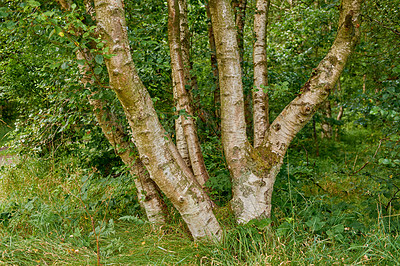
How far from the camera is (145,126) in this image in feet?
6.64

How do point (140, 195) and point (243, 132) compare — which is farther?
point (140, 195)

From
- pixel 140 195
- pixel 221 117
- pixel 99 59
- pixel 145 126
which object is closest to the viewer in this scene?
pixel 99 59

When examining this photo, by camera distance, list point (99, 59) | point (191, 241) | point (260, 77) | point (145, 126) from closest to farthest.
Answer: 1. point (99, 59)
2. point (145, 126)
3. point (191, 241)
4. point (260, 77)

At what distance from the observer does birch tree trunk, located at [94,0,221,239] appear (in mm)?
1884

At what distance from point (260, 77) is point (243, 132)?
2.18 feet

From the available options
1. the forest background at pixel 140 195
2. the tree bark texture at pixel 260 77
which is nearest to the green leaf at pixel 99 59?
the forest background at pixel 140 195

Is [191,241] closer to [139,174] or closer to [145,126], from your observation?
[139,174]

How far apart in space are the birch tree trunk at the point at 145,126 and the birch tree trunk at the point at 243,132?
1.29 ft

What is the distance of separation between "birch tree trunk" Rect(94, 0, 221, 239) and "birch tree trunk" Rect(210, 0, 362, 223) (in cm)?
39

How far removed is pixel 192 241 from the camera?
2.49 meters

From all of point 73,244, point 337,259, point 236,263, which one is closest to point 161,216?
point 73,244

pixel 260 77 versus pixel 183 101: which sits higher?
pixel 260 77

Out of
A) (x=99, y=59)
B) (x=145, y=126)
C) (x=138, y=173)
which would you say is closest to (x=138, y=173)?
(x=138, y=173)

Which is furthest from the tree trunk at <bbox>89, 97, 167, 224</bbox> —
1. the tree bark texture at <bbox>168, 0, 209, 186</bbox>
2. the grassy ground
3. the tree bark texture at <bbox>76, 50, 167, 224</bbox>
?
the tree bark texture at <bbox>168, 0, 209, 186</bbox>
